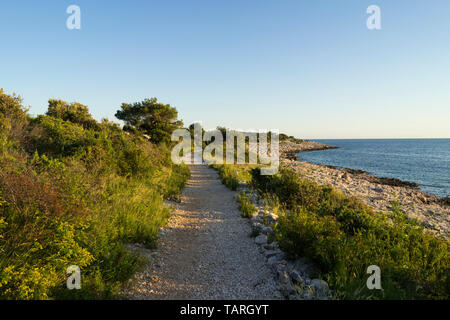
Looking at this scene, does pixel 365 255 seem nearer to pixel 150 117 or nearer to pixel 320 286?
pixel 320 286

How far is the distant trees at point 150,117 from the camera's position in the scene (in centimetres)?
2828

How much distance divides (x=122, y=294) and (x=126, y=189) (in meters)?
4.79

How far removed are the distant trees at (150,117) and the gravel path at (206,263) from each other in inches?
813

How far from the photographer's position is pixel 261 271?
5148 millimetres

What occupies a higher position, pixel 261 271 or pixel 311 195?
pixel 311 195

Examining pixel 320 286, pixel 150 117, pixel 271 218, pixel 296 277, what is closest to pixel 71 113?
pixel 150 117

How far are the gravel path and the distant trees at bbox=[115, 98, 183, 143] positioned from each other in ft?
67.8

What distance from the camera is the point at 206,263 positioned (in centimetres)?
569

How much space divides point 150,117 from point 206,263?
91.2 ft

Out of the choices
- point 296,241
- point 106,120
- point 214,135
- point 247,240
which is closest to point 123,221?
point 247,240

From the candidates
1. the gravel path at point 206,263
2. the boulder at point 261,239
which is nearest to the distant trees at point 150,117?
the gravel path at point 206,263

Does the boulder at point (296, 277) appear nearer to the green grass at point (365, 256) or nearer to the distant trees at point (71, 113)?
the green grass at point (365, 256)

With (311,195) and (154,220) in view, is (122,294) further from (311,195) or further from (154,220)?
(311,195)

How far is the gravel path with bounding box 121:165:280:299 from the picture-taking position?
175 inches
